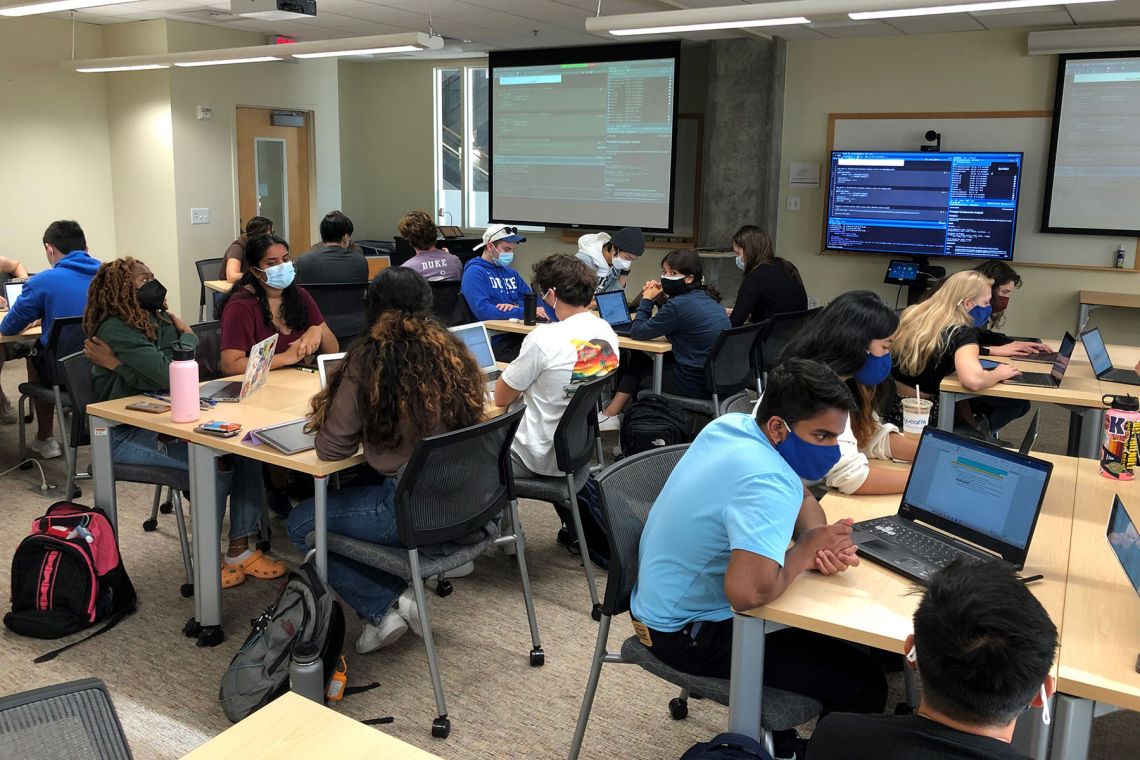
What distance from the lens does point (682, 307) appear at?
Answer: 16.0 ft

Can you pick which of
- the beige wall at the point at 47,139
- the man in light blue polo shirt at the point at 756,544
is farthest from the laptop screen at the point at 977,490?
the beige wall at the point at 47,139

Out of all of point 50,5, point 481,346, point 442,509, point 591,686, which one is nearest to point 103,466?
point 442,509

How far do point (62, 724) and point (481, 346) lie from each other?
9.05ft

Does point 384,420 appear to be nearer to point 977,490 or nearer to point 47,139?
point 977,490

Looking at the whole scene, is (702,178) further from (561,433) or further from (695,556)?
(695,556)

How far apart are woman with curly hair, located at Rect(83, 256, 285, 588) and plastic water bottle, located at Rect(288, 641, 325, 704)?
984 millimetres

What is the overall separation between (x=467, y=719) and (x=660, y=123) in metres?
6.71

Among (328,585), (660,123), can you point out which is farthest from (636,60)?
(328,585)

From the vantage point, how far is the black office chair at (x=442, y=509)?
8.81ft

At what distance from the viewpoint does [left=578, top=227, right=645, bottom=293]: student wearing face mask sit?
243 inches

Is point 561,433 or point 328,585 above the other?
point 561,433

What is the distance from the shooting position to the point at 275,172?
9648 mm

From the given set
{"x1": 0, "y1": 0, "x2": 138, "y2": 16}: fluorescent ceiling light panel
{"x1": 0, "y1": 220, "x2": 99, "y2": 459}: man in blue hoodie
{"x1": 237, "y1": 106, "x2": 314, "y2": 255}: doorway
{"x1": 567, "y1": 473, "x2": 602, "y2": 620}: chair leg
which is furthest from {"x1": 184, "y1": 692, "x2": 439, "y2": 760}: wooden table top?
{"x1": 237, "y1": 106, "x2": 314, "y2": 255}: doorway

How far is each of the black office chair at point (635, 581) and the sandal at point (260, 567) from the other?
1596 mm
